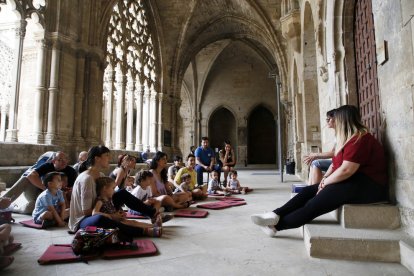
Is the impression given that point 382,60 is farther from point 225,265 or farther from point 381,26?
point 225,265

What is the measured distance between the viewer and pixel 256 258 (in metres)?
1.93

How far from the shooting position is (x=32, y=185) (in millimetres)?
3461

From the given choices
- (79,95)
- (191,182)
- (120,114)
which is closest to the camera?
(191,182)

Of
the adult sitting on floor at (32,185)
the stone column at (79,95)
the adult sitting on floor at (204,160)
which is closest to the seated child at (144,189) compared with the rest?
the adult sitting on floor at (32,185)

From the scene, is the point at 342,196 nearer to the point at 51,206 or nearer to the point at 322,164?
the point at 322,164

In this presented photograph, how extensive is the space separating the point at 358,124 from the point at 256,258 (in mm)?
1274

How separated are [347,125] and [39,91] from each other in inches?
269

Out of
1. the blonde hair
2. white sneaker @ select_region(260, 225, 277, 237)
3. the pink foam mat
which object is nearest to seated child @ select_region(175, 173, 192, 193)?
white sneaker @ select_region(260, 225, 277, 237)

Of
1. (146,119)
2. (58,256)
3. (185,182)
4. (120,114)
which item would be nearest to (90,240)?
(58,256)

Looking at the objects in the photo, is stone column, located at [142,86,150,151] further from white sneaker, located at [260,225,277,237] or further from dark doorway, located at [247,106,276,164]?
white sneaker, located at [260,225,277,237]

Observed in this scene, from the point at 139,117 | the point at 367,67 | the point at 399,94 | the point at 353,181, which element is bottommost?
the point at 353,181

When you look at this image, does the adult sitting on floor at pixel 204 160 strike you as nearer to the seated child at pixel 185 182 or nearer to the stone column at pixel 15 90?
the seated child at pixel 185 182

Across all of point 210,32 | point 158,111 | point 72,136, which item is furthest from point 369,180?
point 210,32

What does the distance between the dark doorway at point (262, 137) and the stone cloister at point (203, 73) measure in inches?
3.0
